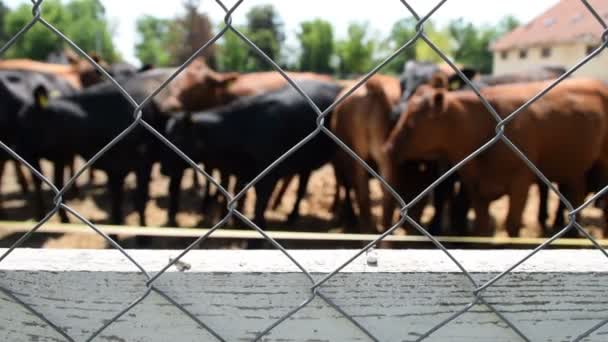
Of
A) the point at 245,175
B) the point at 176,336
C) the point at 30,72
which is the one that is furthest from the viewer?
the point at 30,72

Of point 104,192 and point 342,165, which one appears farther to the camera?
point 104,192

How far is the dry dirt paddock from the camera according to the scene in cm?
692

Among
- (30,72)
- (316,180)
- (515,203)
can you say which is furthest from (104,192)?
(515,203)

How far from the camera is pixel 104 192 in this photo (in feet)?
27.9

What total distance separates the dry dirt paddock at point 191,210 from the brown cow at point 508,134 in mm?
Answer: 1376

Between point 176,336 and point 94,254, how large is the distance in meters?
0.24

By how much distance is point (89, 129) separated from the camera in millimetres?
5770

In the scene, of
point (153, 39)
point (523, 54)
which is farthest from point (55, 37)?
point (523, 54)

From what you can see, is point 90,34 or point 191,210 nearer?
point 191,210

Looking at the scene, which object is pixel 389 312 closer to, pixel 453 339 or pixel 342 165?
pixel 453 339

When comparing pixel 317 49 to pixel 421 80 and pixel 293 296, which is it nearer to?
pixel 421 80

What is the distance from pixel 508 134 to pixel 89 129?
3.93 metres

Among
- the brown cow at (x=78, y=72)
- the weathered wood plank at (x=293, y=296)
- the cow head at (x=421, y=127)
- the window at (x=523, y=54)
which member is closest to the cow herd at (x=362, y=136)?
the cow head at (x=421, y=127)

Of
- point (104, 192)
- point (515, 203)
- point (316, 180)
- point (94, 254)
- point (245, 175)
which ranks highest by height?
point (316, 180)
